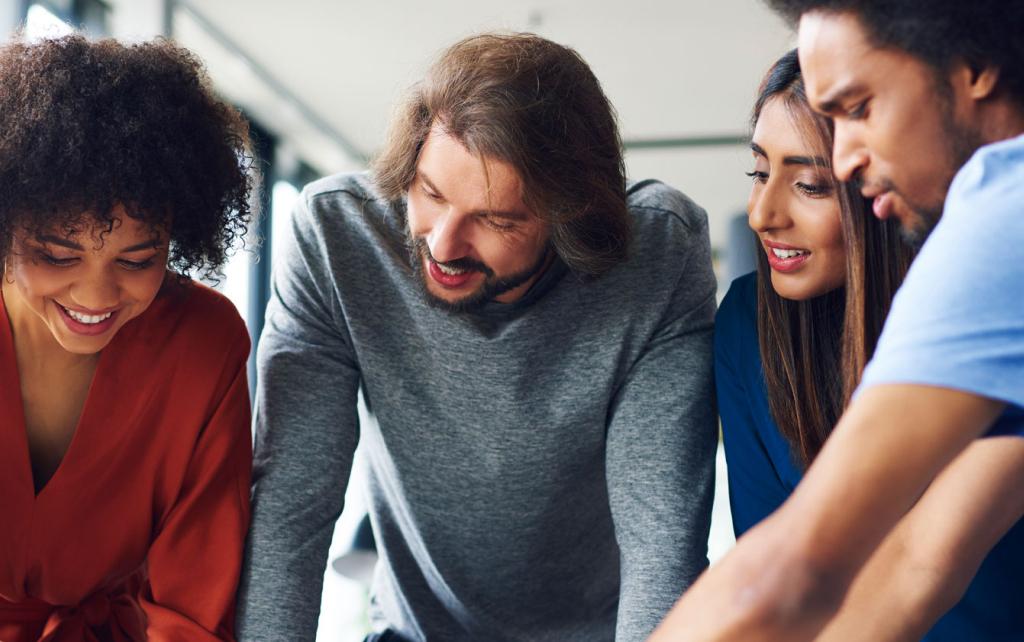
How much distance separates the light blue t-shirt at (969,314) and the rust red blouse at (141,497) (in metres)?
0.88

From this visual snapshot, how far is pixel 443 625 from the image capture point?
1528 mm

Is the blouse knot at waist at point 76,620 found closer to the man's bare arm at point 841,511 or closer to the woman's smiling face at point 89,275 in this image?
the woman's smiling face at point 89,275

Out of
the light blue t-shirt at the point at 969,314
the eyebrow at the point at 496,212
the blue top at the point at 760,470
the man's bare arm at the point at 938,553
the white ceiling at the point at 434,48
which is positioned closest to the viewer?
the light blue t-shirt at the point at 969,314

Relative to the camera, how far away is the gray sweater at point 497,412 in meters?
1.38

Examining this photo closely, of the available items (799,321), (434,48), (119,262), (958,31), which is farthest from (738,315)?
(434,48)

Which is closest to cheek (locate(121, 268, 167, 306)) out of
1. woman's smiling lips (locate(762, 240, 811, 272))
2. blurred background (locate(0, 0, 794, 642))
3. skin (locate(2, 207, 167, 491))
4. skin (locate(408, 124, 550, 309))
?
skin (locate(2, 207, 167, 491))

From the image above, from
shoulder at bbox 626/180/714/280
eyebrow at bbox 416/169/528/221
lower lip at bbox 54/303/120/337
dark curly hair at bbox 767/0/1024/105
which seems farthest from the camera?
shoulder at bbox 626/180/714/280

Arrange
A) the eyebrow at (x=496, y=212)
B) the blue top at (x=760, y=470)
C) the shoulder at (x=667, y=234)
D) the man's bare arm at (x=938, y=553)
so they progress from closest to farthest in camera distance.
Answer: the man's bare arm at (x=938, y=553)
the blue top at (x=760, y=470)
the eyebrow at (x=496, y=212)
the shoulder at (x=667, y=234)

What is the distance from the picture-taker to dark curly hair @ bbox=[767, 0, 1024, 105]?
0.78 meters

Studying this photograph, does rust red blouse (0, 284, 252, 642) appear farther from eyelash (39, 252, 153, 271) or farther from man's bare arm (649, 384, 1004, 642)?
man's bare arm (649, 384, 1004, 642)

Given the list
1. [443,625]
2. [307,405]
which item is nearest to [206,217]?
[307,405]

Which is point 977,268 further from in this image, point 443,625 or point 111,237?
point 443,625

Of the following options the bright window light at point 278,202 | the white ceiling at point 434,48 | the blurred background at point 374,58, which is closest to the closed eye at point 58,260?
the blurred background at point 374,58

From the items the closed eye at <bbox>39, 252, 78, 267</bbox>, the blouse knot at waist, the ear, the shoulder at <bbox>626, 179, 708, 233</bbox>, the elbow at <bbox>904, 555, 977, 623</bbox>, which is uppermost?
the ear
